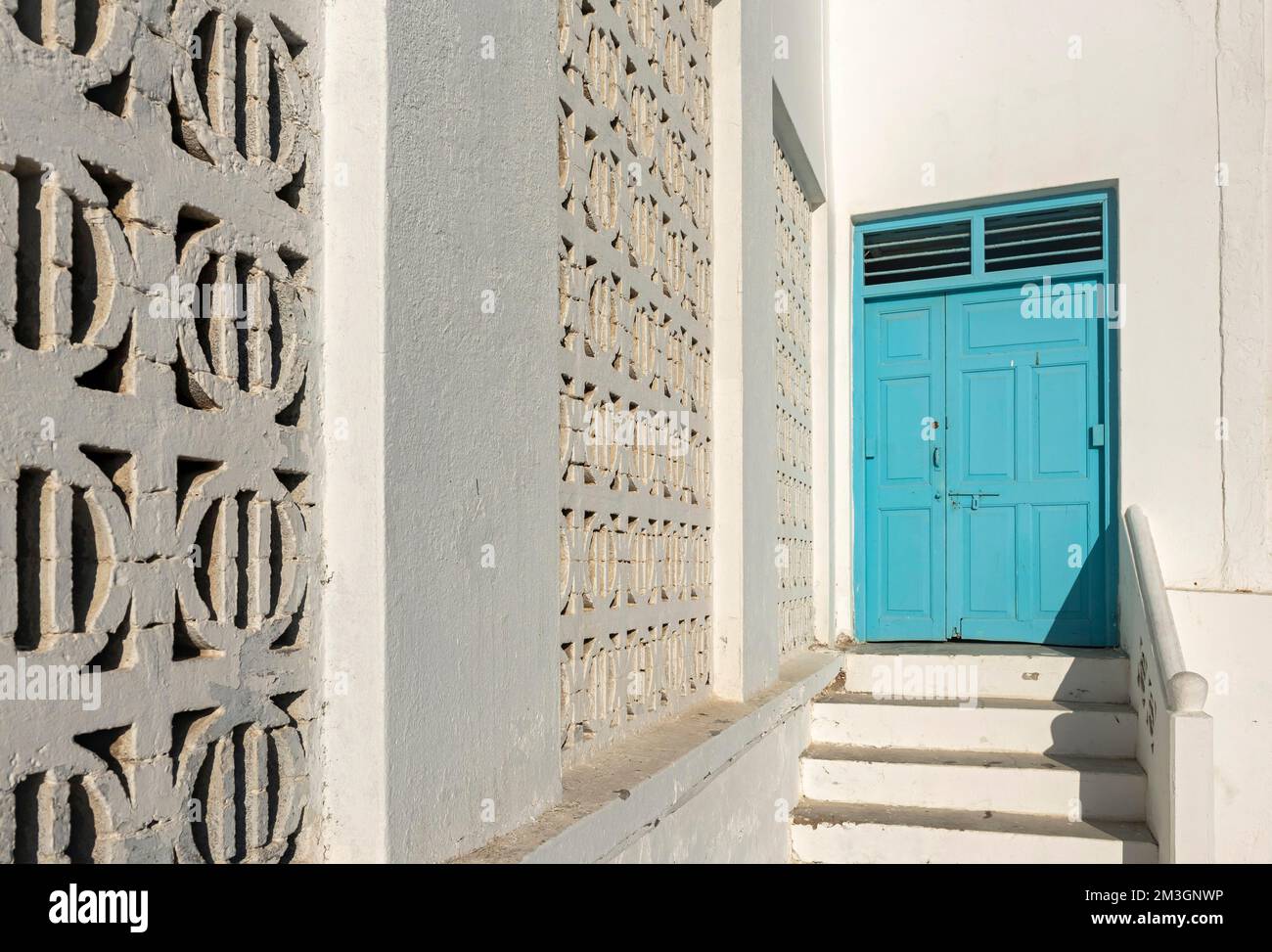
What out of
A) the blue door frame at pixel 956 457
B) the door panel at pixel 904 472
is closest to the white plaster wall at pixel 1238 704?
the blue door frame at pixel 956 457

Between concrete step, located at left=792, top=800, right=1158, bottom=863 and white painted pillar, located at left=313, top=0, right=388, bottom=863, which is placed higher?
white painted pillar, located at left=313, top=0, right=388, bottom=863

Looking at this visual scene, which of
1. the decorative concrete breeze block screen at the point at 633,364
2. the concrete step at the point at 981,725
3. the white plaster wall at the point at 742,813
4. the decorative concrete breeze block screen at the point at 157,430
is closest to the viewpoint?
the decorative concrete breeze block screen at the point at 157,430

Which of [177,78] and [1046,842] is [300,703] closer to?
[177,78]

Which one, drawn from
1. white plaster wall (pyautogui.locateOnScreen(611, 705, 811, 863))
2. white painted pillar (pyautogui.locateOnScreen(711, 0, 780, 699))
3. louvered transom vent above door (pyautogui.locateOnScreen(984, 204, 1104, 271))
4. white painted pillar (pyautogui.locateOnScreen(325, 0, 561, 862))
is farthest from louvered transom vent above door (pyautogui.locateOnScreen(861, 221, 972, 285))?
white painted pillar (pyautogui.locateOnScreen(325, 0, 561, 862))

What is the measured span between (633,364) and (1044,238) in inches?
156

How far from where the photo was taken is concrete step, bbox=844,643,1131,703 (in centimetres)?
557

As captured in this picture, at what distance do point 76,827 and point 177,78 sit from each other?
1076 millimetres

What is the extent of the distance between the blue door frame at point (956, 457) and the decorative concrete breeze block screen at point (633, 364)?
271cm

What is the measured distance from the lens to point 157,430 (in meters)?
1.56

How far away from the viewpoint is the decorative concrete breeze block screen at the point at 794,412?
5793mm

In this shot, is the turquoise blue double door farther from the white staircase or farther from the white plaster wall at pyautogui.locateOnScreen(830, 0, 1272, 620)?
the white staircase

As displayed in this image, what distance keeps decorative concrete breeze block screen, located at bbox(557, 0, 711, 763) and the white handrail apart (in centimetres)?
182

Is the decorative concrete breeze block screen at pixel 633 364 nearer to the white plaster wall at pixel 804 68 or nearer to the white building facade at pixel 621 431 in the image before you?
the white building facade at pixel 621 431

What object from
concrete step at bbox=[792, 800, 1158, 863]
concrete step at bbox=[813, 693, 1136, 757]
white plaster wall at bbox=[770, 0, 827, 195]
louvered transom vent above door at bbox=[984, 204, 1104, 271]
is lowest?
concrete step at bbox=[792, 800, 1158, 863]
